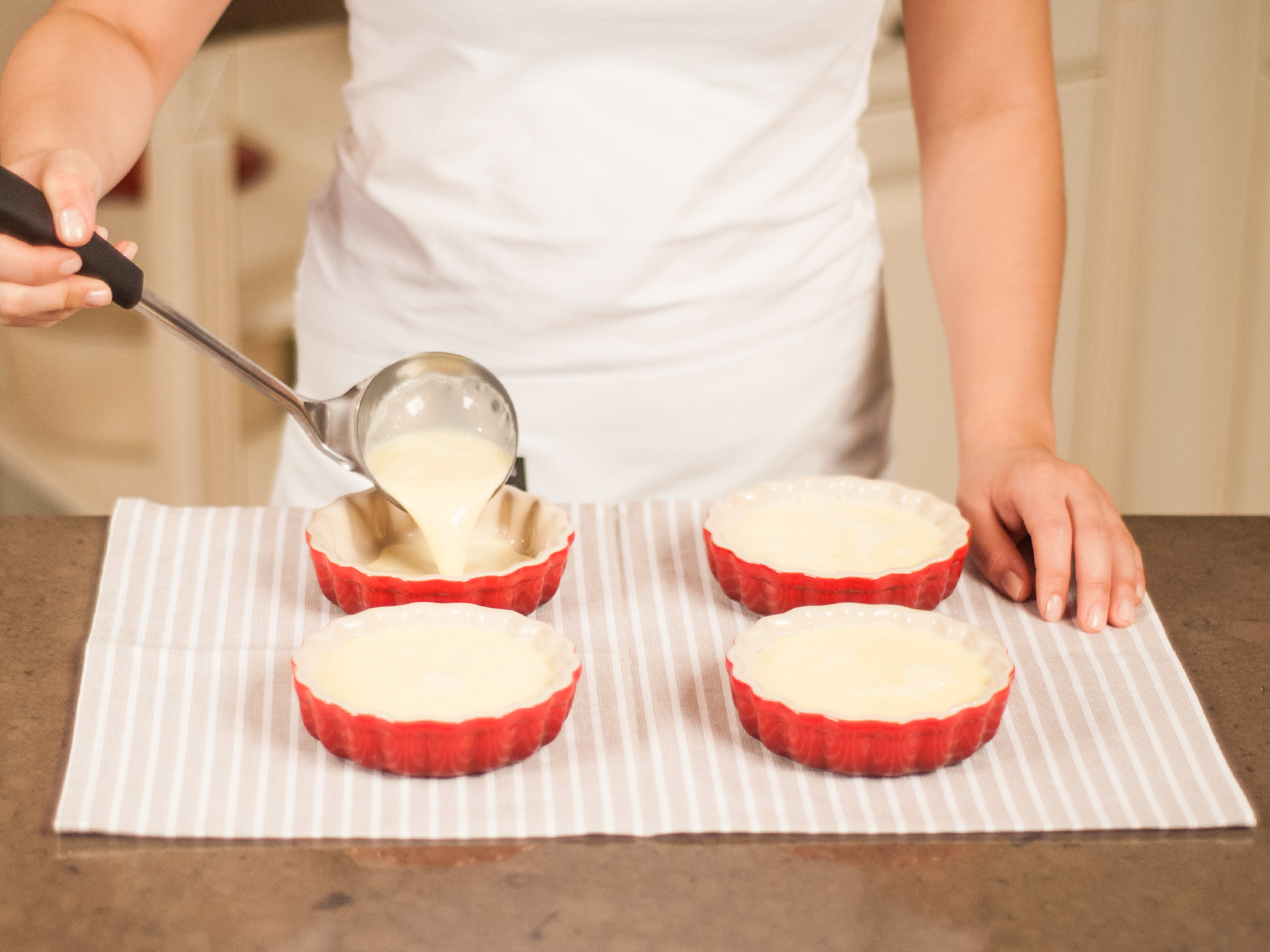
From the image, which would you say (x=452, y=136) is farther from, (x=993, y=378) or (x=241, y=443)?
(x=241, y=443)

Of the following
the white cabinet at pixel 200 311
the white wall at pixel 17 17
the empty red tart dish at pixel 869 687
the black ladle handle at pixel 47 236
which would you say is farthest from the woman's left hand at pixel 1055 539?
the white wall at pixel 17 17

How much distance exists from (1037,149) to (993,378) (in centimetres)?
21

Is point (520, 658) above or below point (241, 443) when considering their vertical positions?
above

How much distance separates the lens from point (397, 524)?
104 centimetres

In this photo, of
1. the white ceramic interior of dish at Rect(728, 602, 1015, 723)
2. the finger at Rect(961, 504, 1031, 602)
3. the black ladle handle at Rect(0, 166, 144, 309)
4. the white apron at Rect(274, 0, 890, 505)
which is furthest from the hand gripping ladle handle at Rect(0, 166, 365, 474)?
the finger at Rect(961, 504, 1031, 602)

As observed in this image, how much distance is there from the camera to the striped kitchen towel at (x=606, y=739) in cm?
74

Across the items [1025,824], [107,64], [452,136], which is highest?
[107,64]

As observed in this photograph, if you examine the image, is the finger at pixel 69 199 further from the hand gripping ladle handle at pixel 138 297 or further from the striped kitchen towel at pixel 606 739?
the striped kitchen towel at pixel 606 739

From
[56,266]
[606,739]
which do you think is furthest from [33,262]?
[606,739]

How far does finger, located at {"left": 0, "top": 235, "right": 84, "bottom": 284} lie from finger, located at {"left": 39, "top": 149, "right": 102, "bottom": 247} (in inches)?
0.4

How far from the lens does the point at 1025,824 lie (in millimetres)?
736

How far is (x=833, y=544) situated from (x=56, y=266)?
0.55m

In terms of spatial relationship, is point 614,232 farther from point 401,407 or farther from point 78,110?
point 78,110

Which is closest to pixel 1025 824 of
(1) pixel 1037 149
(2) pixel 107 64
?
(1) pixel 1037 149
